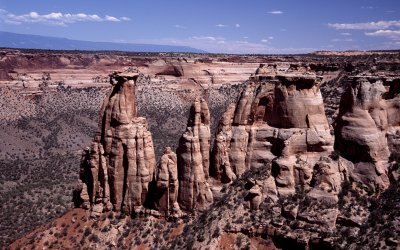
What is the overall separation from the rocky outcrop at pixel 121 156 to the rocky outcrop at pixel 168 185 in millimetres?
1581

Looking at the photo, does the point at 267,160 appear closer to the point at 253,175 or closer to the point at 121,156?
the point at 253,175

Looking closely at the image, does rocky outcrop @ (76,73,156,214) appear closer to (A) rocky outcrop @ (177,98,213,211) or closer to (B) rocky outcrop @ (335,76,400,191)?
(A) rocky outcrop @ (177,98,213,211)

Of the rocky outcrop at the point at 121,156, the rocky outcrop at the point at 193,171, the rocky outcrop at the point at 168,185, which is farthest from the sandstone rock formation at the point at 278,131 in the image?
the rocky outcrop at the point at 121,156

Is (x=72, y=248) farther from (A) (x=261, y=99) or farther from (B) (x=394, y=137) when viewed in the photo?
(B) (x=394, y=137)

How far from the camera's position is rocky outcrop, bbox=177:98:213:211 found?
3241cm

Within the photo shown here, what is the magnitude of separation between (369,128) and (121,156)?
16758mm

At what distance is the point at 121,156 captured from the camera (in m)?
33.4

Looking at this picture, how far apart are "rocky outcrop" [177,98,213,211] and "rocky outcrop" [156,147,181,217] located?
0.49m

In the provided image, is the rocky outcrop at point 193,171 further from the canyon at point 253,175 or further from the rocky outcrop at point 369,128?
the rocky outcrop at point 369,128

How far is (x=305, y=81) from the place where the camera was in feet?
105

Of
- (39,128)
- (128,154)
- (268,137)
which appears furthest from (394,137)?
(39,128)

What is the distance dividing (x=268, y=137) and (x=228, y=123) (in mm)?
3037

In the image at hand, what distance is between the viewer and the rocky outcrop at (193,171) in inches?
1276

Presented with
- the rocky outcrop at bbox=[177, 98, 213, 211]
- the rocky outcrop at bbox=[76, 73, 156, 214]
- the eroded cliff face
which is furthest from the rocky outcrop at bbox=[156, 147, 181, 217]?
the rocky outcrop at bbox=[76, 73, 156, 214]
